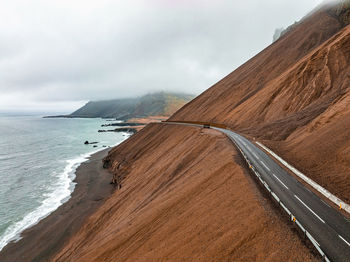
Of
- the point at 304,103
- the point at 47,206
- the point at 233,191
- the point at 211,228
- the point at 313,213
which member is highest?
the point at 304,103

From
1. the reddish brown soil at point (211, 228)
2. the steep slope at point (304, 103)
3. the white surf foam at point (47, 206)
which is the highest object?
the steep slope at point (304, 103)

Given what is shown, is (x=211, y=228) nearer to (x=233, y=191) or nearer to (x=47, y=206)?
(x=233, y=191)

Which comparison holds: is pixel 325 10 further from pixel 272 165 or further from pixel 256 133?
pixel 272 165

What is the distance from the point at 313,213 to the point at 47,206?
1516 inches

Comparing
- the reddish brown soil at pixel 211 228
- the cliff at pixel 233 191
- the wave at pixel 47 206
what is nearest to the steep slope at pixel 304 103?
the cliff at pixel 233 191

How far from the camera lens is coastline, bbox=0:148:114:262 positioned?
22.3 metres

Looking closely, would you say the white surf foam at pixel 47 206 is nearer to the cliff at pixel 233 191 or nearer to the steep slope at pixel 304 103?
the cliff at pixel 233 191

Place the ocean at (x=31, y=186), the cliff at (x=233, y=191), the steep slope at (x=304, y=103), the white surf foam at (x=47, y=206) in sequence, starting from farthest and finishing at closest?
the ocean at (x=31, y=186)
the white surf foam at (x=47, y=206)
the steep slope at (x=304, y=103)
the cliff at (x=233, y=191)

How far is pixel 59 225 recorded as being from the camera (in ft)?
88.4

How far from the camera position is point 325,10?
2484 inches

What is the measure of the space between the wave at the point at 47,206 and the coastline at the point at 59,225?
960 mm

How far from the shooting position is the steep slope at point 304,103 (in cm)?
1711

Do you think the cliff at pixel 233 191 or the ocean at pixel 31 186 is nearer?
the cliff at pixel 233 191

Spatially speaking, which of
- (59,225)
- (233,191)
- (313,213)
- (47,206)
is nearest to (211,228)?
(233,191)
